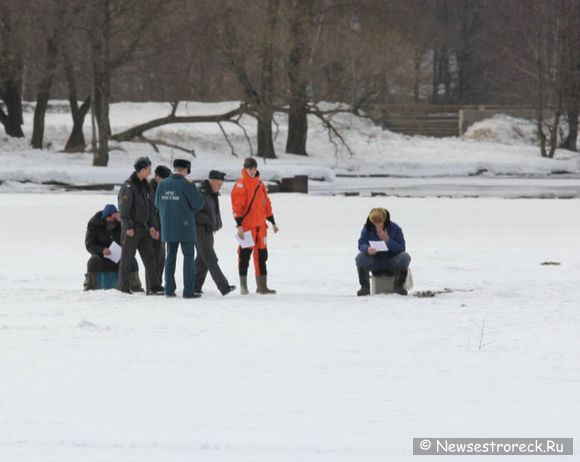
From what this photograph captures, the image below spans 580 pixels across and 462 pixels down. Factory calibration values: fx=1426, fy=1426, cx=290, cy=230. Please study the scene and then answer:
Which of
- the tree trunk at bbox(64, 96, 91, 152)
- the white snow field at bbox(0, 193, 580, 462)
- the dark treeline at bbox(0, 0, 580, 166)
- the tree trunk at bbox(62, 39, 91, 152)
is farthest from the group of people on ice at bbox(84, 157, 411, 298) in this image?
the tree trunk at bbox(64, 96, 91, 152)

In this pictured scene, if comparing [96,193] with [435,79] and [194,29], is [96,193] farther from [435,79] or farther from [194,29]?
[435,79]

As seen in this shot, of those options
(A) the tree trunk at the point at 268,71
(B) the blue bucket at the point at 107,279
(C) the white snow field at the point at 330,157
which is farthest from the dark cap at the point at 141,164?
(A) the tree trunk at the point at 268,71

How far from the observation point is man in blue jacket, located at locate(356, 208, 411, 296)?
44.0 feet

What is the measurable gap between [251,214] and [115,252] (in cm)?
139

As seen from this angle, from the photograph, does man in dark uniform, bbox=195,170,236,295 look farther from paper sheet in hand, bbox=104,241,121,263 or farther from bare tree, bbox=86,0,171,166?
bare tree, bbox=86,0,171,166

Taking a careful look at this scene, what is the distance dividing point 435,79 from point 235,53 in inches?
1255

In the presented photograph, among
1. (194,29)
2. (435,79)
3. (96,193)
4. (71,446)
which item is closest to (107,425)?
(71,446)

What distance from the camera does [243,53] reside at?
46719 millimetres

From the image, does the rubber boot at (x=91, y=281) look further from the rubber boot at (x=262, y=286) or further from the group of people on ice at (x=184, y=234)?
the rubber boot at (x=262, y=286)

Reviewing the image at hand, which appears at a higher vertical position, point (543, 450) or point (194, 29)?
point (194, 29)

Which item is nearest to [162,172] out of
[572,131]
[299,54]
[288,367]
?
[288,367]

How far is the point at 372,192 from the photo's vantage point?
4053 cm

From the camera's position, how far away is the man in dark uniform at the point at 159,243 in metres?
13.8

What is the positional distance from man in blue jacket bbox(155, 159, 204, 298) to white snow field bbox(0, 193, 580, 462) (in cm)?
35
